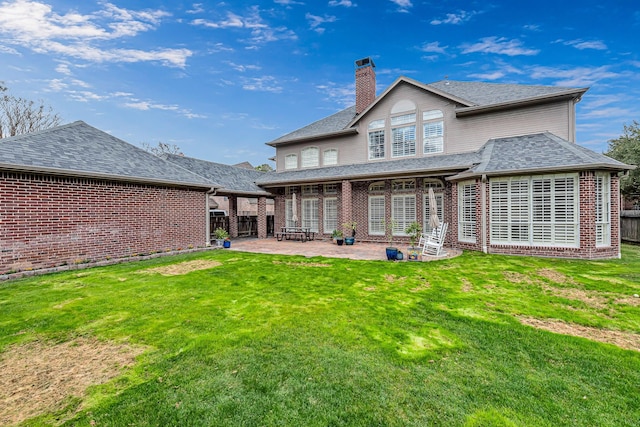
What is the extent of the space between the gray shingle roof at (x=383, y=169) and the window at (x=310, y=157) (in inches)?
20.9

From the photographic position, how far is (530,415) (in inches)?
88.2

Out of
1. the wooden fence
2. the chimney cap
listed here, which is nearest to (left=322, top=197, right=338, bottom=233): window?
the chimney cap

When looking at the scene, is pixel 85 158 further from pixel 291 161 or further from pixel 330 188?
pixel 330 188

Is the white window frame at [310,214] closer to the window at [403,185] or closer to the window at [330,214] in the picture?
the window at [330,214]

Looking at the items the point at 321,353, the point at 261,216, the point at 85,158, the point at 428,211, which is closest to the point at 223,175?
the point at 261,216

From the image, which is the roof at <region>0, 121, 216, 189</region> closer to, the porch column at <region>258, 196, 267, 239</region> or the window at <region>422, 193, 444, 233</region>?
the porch column at <region>258, 196, 267, 239</region>

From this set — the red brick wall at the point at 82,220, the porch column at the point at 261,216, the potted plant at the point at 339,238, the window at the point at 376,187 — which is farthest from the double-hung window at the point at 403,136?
the red brick wall at the point at 82,220

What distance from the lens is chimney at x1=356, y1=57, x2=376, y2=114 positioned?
632 inches

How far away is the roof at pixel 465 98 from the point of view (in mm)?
11430

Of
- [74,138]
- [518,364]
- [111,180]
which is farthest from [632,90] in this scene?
[74,138]

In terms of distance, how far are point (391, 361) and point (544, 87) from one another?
15.1 metres

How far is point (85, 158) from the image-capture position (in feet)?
29.9

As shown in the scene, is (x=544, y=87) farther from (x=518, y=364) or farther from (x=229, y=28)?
(x=229, y=28)

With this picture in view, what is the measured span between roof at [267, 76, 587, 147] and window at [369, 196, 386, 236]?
14.5 ft
